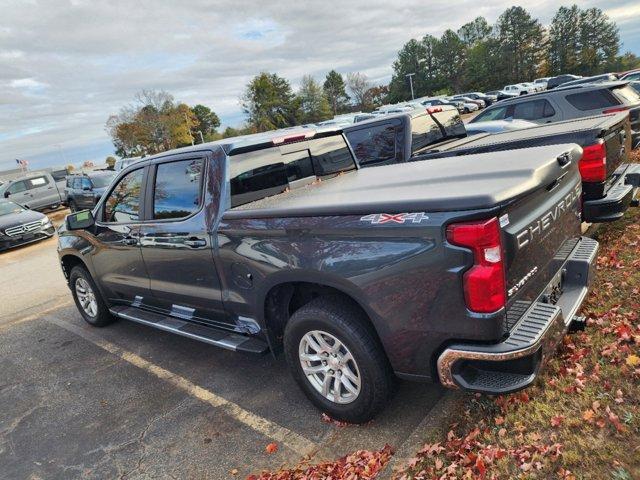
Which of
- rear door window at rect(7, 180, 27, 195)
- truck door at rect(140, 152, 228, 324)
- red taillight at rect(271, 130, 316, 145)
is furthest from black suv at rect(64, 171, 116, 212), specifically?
red taillight at rect(271, 130, 316, 145)

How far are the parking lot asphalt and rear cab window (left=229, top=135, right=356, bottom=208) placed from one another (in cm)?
161

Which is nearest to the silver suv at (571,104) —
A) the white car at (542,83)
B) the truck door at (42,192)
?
the truck door at (42,192)

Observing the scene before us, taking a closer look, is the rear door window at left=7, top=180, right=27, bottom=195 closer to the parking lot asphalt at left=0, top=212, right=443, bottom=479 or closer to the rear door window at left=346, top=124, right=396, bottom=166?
the parking lot asphalt at left=0, top=212, right=443, bottom=479

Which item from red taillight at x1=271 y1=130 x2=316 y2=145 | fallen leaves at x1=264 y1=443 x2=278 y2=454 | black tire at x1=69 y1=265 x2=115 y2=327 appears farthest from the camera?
black tire at x1=69 y1=265 x2=115 y2=327

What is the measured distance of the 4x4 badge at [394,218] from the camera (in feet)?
7.86

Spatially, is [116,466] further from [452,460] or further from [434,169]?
[434,169]

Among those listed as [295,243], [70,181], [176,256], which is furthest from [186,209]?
[70,181]

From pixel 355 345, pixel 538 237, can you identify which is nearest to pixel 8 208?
pixel 355 345

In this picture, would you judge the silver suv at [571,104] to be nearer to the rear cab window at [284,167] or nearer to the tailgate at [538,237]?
the tailgate at [538,237]

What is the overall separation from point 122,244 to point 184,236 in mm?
1199

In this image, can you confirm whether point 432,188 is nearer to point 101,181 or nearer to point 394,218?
point 394,218

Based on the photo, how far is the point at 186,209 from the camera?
12.7ft

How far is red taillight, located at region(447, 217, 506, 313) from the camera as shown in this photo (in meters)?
2.25

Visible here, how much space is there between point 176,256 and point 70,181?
16960 mm
